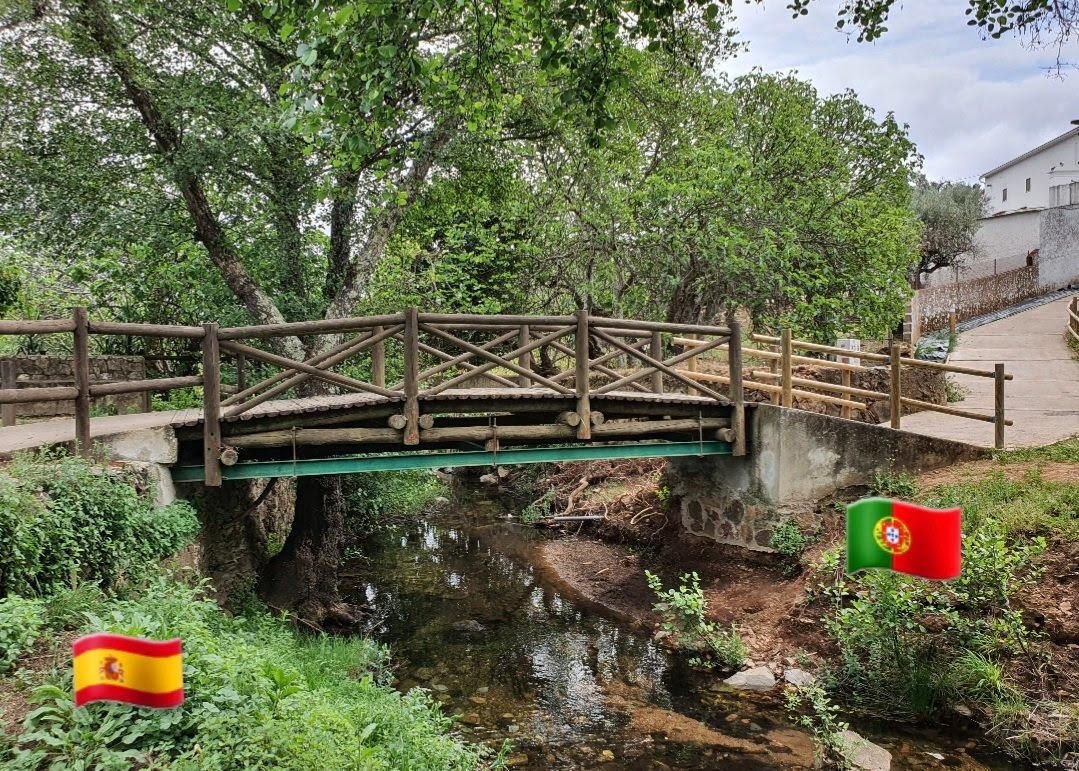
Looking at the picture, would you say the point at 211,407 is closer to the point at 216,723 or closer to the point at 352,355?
the point at 352,355

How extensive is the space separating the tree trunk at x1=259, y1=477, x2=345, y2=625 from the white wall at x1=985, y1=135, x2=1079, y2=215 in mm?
40795

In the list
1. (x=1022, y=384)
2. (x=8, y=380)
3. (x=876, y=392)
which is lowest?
(x=1022, y=384)

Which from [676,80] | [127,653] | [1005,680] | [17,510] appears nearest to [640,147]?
[676,80]

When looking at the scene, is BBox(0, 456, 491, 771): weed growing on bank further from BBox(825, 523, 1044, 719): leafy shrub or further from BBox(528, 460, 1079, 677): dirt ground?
BBox(528, 460, 1079, 677): dirt ground

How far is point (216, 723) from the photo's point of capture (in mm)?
3799

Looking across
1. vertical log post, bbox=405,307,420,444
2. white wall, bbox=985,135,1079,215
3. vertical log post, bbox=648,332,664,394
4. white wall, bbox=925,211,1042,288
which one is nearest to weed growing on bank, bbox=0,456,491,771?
vertical log post, bbox=405,307,420,444

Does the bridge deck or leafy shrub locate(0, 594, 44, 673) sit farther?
the bridge deck

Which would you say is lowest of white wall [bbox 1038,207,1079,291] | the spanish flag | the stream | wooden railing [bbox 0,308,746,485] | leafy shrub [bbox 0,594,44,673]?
the stream

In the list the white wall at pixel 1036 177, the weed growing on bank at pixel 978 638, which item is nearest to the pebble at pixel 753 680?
the weed growing on bank at pixel 978 638

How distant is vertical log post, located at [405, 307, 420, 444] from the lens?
7586 mm

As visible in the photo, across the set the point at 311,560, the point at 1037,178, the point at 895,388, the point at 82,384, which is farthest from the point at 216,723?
the point at 1037,178

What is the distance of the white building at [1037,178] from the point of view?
1453 inches

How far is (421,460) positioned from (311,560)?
260 centimetres

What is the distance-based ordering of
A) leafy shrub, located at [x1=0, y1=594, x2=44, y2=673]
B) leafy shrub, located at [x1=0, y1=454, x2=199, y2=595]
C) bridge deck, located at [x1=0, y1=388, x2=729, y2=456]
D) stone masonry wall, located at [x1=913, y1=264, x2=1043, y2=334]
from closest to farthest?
leafy shrub, located at [x1=0, y1=594, x2=44, y2=673], leafy shrub, located at [x1=0, y1=454, x2=199, y2=595], bridge deck, located at [x1=0, y1=388, x2=729, y2=456], stone masonry wall, located at [x1=913, y1=264, x2=1043, y2=334]
